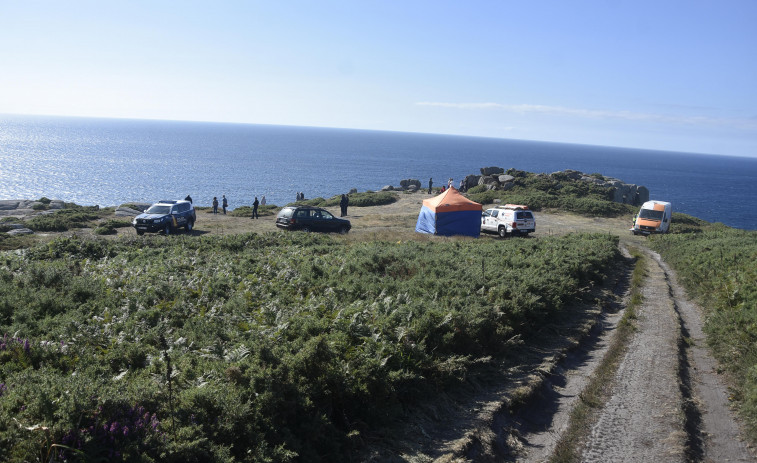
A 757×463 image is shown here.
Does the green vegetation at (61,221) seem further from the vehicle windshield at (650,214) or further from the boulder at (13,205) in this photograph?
the vehicle windshield at (650,214)

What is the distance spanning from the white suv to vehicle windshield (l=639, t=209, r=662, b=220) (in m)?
9.02

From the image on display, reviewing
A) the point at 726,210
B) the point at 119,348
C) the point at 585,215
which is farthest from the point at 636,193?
the point at 119,348

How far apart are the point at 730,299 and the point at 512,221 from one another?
1727cm

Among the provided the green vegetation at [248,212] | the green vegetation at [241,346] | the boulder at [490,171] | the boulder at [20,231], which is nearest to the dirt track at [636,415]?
the green vegetation at [241,346]

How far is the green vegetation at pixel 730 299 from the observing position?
8.98 meters

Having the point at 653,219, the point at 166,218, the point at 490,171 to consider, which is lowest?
the point at 166,218

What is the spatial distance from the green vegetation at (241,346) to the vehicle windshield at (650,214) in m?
22.3

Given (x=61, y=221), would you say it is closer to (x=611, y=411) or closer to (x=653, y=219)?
(x=611, y=411)

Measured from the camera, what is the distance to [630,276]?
19.5 m

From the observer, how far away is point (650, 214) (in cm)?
3416

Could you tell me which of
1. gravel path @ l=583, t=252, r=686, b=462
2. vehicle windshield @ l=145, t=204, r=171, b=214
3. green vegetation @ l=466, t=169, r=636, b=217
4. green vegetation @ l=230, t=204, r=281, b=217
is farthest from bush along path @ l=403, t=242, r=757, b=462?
green vegetation @ l=466, t=169, r=636, b=217

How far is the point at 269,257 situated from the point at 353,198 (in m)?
32.0

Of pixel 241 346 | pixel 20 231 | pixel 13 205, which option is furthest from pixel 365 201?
pixel 241 346

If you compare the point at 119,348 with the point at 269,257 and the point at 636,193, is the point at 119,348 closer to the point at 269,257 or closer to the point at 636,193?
the point at 269,257
